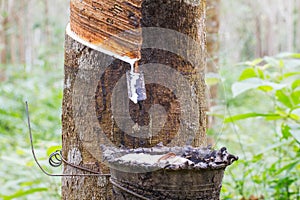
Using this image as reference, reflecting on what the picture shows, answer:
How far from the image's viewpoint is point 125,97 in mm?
1204

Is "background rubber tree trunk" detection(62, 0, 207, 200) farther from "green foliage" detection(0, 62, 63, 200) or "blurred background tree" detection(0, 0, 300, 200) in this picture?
"green foliage" detection(0, 62, 63, 200)

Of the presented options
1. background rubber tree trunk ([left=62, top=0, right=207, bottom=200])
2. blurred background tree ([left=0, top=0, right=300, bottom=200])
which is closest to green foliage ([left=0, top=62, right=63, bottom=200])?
blurred background tree ([left=0, top=0, right=300, bottom=200])

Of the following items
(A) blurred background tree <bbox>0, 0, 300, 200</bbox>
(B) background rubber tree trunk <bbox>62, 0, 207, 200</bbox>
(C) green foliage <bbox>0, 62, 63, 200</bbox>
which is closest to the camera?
(B) background rubber tree trunk <bbox>62, 0, 207, 200</bbox>

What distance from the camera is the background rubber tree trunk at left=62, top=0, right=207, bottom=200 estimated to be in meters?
1.21

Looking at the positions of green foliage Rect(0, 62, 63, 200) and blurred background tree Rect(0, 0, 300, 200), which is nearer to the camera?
blurred background tree Rect(0, 0, 300, 200)

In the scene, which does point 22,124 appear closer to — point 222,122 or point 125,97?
point 222,122

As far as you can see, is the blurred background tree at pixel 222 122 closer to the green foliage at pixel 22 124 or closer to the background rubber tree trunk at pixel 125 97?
the green foliage at pixel 22 124

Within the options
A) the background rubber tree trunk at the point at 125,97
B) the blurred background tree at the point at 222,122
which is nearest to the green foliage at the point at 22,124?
the blurred background tree at the point at 222,122

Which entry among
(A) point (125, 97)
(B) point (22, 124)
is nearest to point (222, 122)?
(A) point (125, 97)

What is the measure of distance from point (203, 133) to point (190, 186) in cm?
42

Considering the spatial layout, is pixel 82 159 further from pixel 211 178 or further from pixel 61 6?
pixel 61 6

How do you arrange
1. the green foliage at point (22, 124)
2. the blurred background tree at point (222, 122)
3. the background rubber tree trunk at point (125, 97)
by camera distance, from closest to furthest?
the background rubber tree trunk at point (125, 97) → the blurred background tree at point (222, 122) → the green foliage at point (22, 124)

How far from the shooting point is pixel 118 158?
962 mm

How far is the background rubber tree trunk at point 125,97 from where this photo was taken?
121 cm
